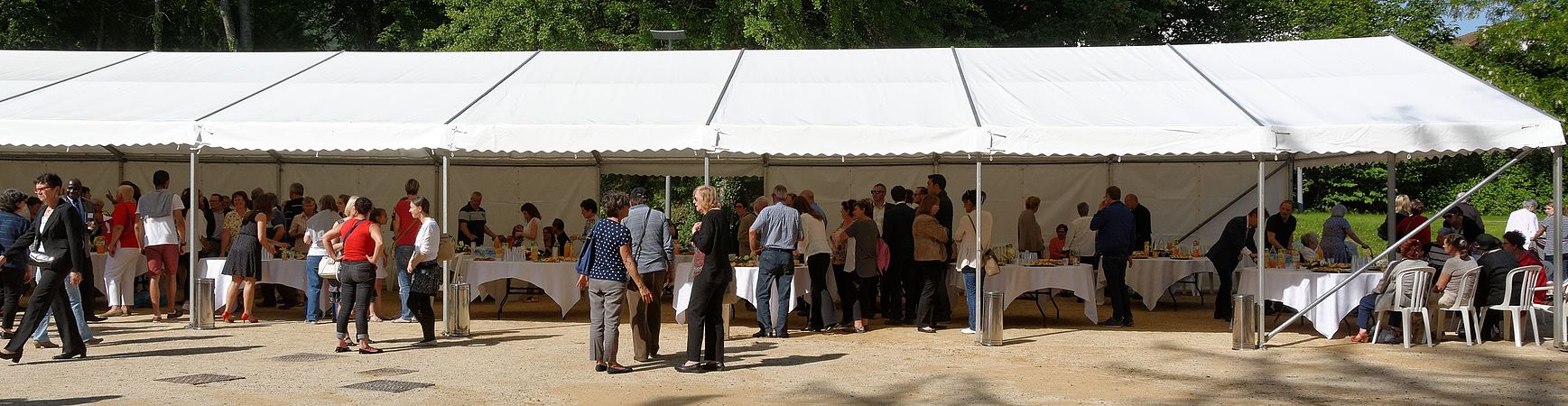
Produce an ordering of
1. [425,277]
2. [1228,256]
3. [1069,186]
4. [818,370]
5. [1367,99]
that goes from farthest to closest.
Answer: [1069,186] → [1228,256] → [1367,99] → [425,277] → [818,370]

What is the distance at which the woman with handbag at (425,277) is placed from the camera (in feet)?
29.9

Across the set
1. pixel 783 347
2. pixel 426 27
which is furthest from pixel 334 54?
pixel 426 27

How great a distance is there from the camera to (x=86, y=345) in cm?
901

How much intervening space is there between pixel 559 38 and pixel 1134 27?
1060 cm

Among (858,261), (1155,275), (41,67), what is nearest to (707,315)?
(858,261)

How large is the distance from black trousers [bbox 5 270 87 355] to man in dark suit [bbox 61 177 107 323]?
0.48 ft

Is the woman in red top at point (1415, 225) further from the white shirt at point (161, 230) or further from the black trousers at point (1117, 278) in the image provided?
the white shirt at point (161, 230)

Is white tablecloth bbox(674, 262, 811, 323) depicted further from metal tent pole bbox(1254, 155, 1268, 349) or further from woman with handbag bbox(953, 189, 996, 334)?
metal tent pole bbox(1254, 155, 1268, 349)

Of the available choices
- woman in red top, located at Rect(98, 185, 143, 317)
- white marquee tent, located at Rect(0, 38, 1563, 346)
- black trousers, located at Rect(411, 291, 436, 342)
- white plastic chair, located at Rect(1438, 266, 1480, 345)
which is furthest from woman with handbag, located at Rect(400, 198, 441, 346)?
white plastic chair, located at Rect(1438, 266, 1480, 345)

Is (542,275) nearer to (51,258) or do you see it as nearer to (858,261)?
(858,261)

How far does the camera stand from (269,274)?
11352 mm

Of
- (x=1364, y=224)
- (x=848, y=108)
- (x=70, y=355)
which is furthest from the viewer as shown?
(x=1364, y=224)

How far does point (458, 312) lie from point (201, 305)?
210 centimetres

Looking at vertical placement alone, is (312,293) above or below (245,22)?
below
